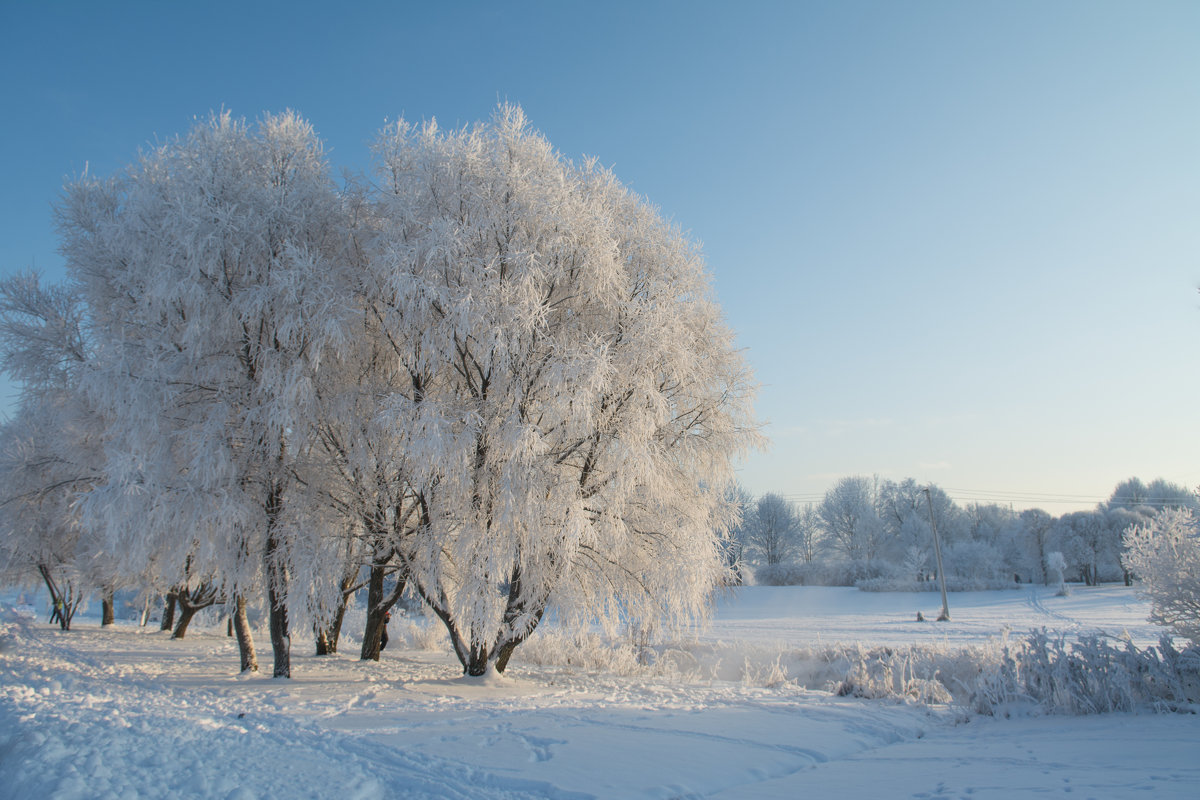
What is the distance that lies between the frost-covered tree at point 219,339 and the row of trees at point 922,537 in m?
38.0

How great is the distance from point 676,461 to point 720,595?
3078mm

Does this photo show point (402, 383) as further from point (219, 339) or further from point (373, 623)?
point (373, 623)

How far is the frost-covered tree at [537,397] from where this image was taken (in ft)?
28.6

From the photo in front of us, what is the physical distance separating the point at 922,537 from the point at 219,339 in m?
61.7

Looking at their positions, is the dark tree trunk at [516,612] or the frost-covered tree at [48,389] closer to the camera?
the dark tree trunk at [516,612]

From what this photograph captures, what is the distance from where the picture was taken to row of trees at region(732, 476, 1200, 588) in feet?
165

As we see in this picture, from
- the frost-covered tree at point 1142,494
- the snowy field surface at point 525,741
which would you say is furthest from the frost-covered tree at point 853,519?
the snowy field surface at point 525,741

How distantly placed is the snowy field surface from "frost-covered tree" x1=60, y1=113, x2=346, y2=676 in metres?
1.98

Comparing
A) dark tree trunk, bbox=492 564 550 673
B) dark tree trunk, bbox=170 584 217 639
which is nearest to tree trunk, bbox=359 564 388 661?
dark tree trunk, bbox=492 564 550 673

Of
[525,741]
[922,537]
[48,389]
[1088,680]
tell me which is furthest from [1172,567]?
[922,537]

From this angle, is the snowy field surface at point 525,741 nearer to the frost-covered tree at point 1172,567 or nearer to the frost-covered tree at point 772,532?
the frost-covered tree at point 1172,567

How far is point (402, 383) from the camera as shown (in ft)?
35.2

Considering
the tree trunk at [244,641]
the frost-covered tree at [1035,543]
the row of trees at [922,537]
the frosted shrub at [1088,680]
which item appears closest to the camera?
the frosted shrub at [1088,680]

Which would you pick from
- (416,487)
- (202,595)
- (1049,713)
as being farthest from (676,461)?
(202,595)
